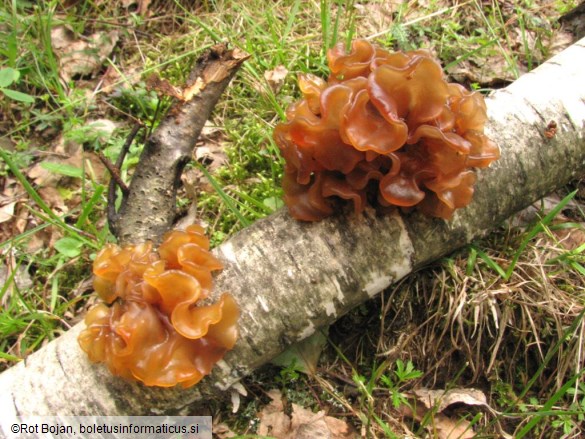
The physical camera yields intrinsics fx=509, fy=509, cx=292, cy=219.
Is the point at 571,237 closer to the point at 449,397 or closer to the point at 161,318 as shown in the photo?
the point at 449,397

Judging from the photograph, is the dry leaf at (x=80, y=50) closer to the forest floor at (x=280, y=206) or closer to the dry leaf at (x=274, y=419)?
the forest floor at (x=280, y=206)

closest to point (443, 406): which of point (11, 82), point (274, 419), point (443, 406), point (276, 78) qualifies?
point (443, 406)

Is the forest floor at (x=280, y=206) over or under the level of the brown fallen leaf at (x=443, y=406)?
over

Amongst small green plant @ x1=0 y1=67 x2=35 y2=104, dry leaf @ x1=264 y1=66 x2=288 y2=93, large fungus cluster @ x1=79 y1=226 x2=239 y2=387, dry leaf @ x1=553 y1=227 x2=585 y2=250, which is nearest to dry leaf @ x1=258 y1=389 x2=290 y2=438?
large fungus cluster @ x1=79 y1=226 x2=239 y2=387

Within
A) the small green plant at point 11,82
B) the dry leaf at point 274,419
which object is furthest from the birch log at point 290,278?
the small green plant at point 11,82

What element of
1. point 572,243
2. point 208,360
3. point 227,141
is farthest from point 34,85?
point 572,243
